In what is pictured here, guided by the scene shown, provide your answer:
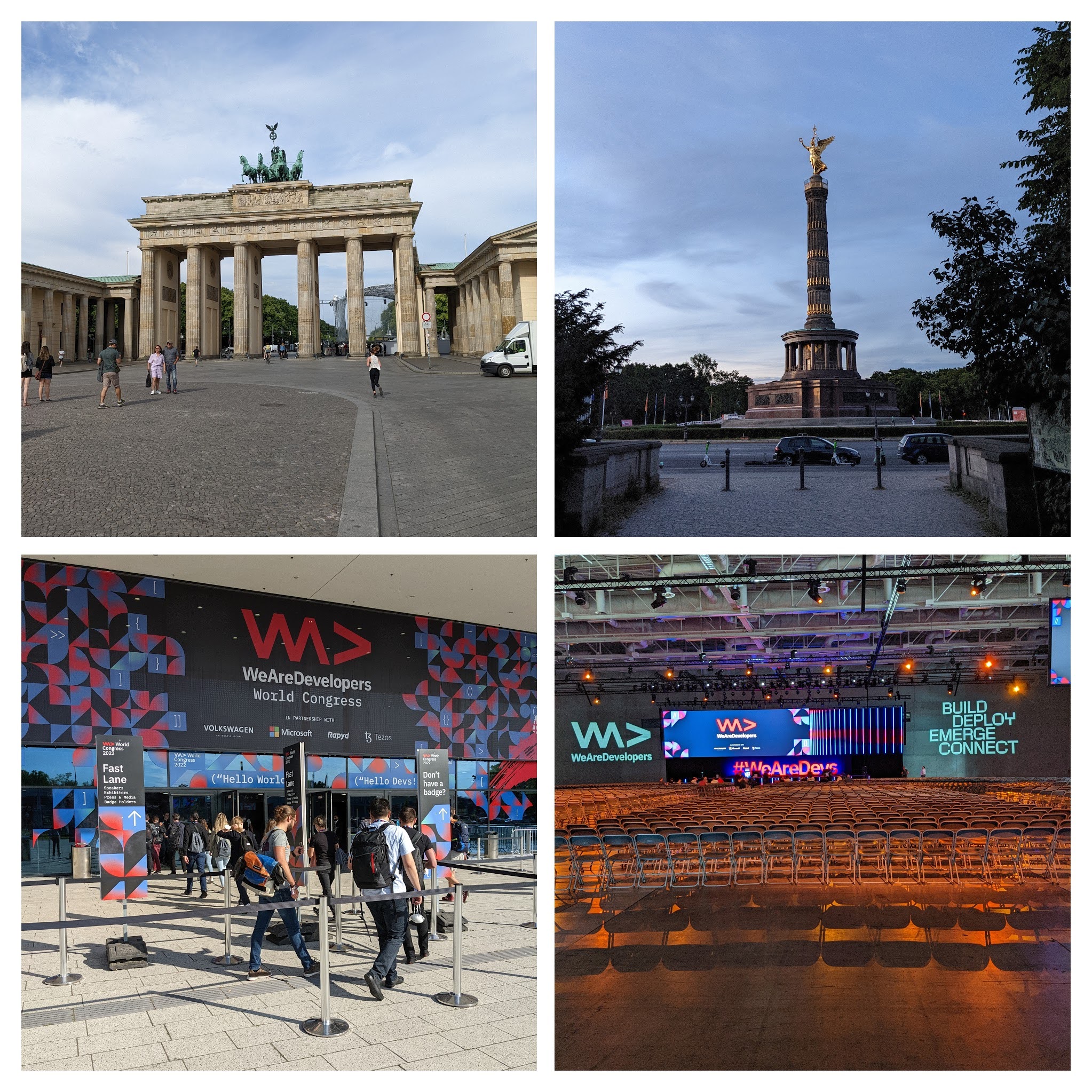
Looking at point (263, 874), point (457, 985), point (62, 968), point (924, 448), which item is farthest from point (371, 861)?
point (924, 448)

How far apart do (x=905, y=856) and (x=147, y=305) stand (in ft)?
96.8

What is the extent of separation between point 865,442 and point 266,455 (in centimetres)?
1275

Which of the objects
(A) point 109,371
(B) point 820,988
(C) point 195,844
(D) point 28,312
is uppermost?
(D) point 28,312

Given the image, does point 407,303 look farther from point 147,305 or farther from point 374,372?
point 374,372

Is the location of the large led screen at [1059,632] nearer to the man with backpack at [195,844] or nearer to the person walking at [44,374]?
the man with backpack at [195,844]

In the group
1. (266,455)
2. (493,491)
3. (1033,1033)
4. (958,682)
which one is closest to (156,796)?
(266,455)

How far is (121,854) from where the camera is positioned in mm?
8234

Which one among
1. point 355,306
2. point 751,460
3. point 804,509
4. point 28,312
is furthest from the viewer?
point 355,306

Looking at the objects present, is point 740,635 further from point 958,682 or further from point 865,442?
point 958,682

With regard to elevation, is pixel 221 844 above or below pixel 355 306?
below

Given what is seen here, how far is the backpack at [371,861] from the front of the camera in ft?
21.9

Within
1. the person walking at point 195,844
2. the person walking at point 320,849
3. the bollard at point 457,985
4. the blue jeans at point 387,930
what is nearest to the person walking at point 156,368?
the person walking at point 195,844

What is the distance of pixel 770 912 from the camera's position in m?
8.64

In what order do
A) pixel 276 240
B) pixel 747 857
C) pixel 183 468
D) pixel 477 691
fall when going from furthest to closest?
1. pixel 276 240
2. pixel 477 691
3. pixel 747 857
4. pixel 183 468
